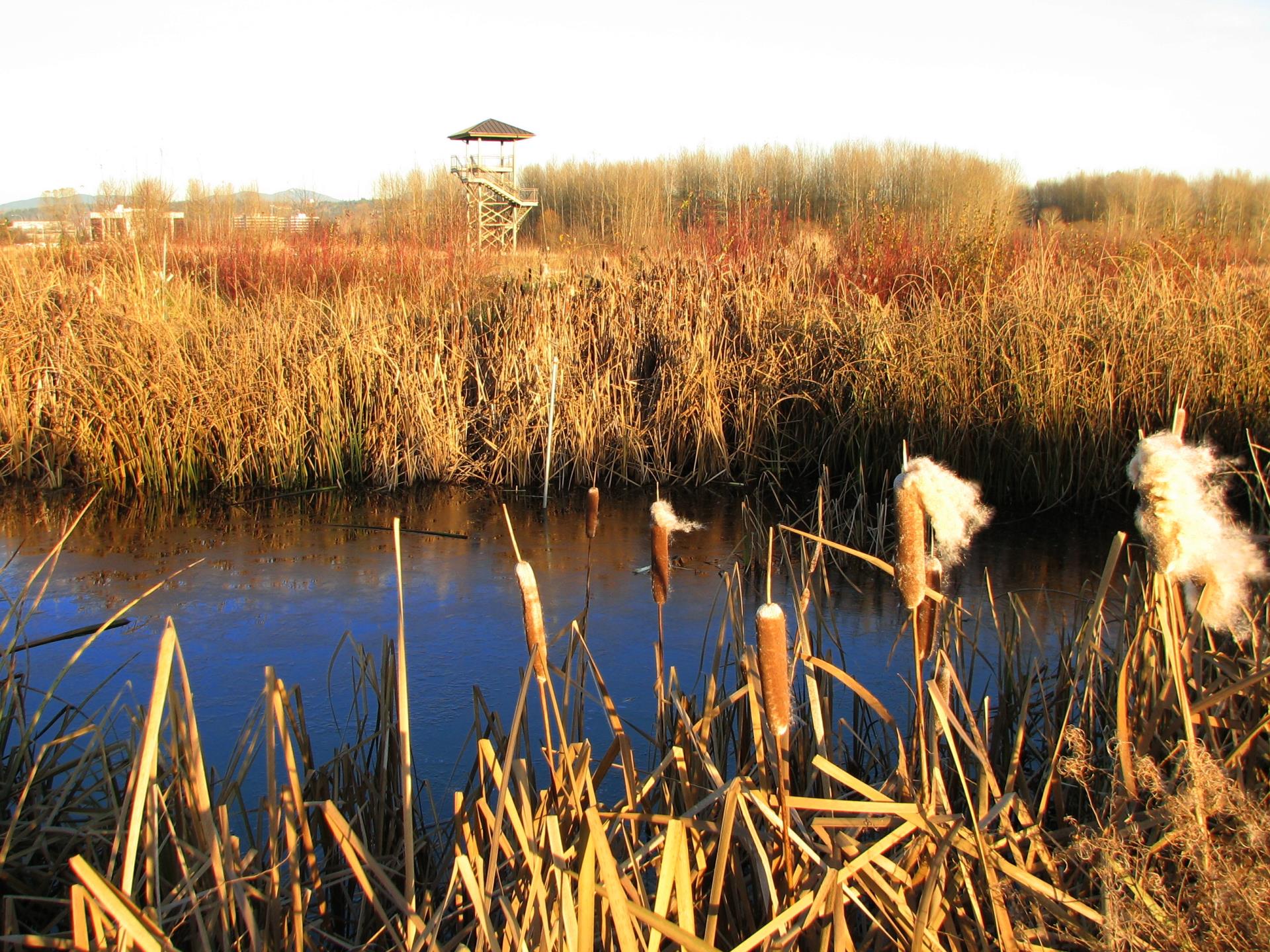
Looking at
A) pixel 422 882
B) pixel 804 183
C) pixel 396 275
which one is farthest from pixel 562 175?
pixel 422 882

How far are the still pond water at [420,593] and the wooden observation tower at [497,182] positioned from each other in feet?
56.0

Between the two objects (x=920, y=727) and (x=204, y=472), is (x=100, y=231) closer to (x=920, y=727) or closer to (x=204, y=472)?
(x=204, y=472)

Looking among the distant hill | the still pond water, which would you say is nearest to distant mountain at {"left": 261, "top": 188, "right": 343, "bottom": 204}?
the distant hill

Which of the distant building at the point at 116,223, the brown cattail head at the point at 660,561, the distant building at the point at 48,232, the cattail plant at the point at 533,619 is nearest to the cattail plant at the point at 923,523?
the brown cattail head at the point at 660,561

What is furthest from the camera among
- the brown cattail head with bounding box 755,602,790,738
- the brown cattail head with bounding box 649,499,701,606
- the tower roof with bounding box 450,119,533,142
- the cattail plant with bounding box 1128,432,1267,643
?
the tower roof with bounding box 450,119,533,142

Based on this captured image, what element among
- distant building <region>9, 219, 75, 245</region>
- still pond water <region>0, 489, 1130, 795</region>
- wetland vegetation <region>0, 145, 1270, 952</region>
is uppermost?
distant building <region>9, 219, 75, 245</region>

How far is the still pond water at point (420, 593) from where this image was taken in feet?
12.0

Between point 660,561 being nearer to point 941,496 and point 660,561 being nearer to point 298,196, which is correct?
point 941,496

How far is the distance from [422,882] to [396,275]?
9.52m

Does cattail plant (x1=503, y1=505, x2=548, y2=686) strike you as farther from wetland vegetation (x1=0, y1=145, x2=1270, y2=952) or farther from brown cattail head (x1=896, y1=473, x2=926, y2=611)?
brown cattail head (x1=896, y1=473, x2=926, y2=611)

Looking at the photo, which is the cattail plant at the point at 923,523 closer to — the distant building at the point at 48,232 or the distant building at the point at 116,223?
the distant building at the point at 116,223

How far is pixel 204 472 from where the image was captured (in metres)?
7.12

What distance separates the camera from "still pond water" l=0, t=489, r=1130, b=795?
3654 mm

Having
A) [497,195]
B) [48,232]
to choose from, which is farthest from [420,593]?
[497,195]
